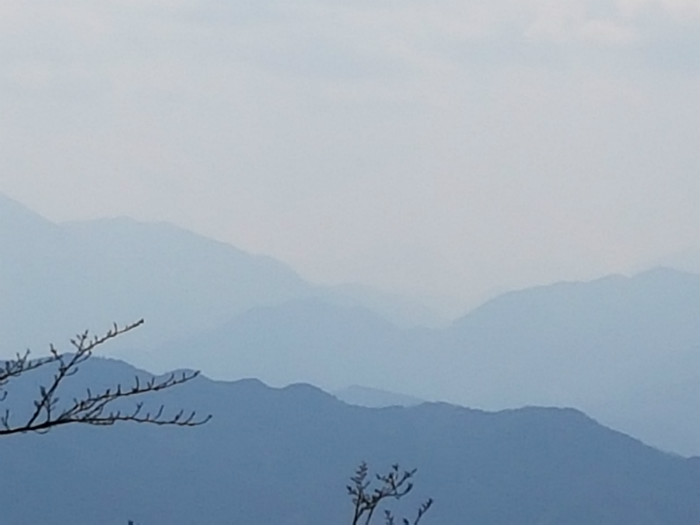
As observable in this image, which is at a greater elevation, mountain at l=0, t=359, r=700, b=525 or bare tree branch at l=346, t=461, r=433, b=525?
mountain at l=0, t=359, r=700, b=525

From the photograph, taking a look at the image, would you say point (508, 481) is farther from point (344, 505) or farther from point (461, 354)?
point (461, 354)

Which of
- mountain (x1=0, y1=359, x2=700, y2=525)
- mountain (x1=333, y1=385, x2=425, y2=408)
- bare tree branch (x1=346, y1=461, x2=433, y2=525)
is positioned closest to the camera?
bare tree branch (x1=346, y1=461, x2=433, y2=525)

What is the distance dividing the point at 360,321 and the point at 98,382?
10035 cm

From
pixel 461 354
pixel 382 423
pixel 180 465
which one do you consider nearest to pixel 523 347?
pixel 461 354

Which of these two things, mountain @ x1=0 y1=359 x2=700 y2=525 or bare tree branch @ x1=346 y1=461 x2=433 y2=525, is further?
mountain @ x1=0 y1=359 x2=700 y2=525

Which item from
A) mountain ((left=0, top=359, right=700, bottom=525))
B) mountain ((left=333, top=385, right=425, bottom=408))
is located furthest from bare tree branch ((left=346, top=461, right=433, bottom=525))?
mountain ((left=333, top=385, right=425, bottom=408))

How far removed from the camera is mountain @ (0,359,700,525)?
71000 mm

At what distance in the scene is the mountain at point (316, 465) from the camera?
233 feet

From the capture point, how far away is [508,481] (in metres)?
79.1

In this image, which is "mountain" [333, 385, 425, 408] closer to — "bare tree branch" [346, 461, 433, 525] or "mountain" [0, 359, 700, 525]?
"mountain" [0, 359, 700, 525]

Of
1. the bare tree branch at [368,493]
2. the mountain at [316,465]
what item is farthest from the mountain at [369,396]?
the bare tree branch at [368,493]

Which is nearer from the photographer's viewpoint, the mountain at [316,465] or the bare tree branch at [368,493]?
the bare tree branch at [368,493]

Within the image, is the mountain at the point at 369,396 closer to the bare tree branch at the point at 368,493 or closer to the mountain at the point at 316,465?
the mountain at the point at 316,465

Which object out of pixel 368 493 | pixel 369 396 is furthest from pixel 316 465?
pixel 368 493
